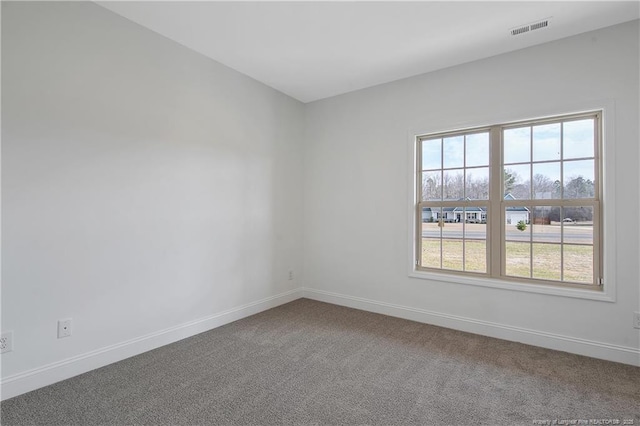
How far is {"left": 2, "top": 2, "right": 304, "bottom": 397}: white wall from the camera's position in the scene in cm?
211

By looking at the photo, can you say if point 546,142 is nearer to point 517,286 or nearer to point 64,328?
point 517,286

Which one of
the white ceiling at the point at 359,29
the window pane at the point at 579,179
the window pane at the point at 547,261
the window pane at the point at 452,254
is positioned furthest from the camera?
the window pane at the point at 452,254

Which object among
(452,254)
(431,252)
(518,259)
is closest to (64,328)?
(431,252)

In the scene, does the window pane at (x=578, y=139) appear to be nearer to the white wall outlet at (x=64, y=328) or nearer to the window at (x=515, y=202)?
the window at (x=515, y=202)

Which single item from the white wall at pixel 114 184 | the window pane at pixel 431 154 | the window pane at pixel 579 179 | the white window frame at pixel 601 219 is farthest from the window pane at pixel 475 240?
the white wall at pixel 114 184

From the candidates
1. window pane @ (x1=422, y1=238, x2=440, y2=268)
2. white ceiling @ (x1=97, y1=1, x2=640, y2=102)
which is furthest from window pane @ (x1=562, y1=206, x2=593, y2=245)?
white ceiling @ (x1=97, y1=1, x2=640, y2=102)

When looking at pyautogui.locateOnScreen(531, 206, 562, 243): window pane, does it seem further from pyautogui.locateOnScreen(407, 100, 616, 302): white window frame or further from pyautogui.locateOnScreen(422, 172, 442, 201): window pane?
pyautogui.locateOnScreen(422, 172, 442, 201): window pane

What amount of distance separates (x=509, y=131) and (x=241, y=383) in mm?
3356

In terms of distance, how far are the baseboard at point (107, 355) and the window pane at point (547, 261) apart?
307cm

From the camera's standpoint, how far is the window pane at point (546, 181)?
297 cm

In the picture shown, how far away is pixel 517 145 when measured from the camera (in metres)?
3.16

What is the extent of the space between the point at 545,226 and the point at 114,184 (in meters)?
3.86

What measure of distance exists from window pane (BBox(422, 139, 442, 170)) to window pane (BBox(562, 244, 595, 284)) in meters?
1.47

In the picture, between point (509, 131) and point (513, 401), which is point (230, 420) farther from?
point (509, 131)
